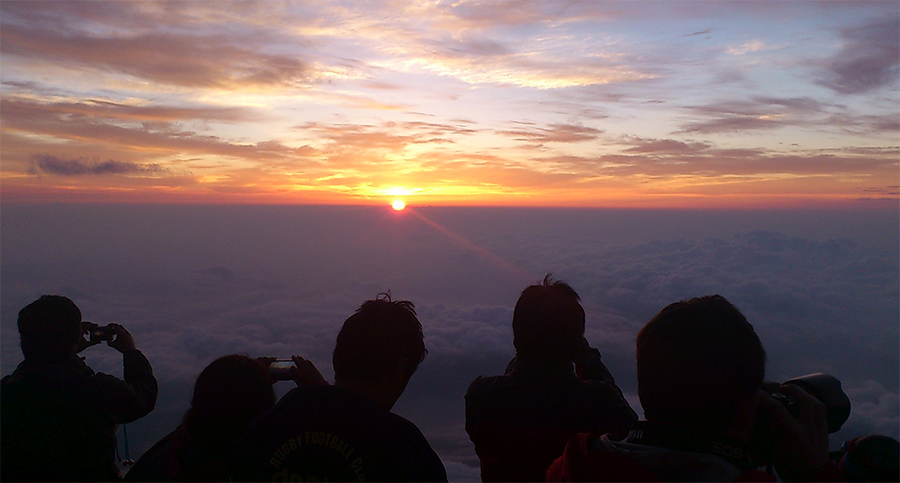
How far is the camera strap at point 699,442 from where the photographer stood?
132 centimetres

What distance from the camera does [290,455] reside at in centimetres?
174

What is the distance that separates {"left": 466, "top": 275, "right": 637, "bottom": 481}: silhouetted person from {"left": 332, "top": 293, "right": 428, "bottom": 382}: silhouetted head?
46cm

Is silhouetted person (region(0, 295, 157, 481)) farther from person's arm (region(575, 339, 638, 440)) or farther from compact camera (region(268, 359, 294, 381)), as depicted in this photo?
person's arm (region(575, 339, 638, 440))

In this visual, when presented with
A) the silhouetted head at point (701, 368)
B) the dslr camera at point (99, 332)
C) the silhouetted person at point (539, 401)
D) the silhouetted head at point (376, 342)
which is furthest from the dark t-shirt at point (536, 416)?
the dslr camera at point (99, 332)

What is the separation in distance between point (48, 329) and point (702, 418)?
3188mm

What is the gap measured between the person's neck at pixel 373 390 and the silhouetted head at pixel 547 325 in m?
0.63

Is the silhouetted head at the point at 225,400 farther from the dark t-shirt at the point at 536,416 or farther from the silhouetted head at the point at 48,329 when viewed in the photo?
the silhouetted head at the point at 48,329

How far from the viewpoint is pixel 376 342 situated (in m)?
2.02

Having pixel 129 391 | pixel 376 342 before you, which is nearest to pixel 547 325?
pixel 376 342

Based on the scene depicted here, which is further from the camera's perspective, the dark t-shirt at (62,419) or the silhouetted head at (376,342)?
the dark t-shirt at (62,419)

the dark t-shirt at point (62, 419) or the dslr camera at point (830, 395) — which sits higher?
the dslr camera at point (830, 395)

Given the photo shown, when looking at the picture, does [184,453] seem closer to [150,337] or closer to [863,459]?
[863,459]

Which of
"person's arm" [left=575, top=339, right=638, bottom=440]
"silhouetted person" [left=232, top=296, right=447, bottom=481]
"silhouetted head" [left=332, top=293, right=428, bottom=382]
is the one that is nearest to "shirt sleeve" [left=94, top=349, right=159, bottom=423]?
"silhouetted person" [left=232, top=296, right=447, bottom=481]

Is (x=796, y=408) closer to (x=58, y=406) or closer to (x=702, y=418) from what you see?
(x=702, y=418)
